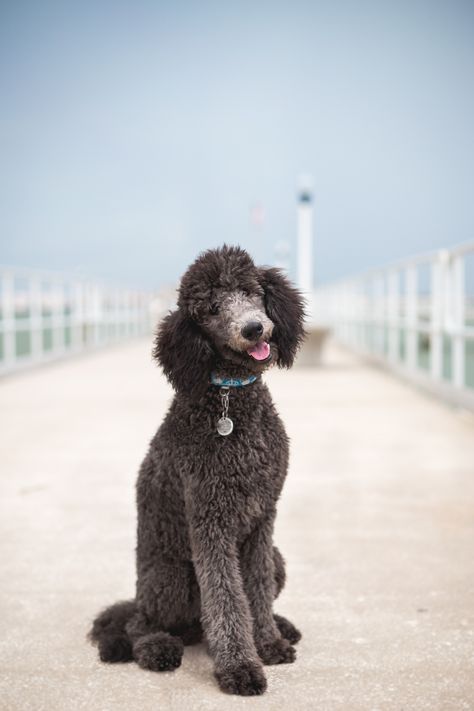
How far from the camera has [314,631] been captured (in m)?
2.85

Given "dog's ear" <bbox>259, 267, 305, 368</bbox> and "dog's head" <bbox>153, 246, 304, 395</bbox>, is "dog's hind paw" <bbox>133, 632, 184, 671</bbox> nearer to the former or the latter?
"dog's head" <bbox>153, 246, 304, 395</bbox>

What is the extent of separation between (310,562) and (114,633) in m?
1.16

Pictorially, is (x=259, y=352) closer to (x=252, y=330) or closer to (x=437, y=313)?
(x=252, y=330)

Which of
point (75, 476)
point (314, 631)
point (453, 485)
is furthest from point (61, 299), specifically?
point (314, 631)

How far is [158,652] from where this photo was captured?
99.9 inches

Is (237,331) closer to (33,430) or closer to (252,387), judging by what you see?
(252,387)

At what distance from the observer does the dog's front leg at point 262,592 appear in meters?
2.57

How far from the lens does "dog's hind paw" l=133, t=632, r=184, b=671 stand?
2.52 meters

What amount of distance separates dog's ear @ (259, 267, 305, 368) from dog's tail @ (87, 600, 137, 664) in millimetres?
944

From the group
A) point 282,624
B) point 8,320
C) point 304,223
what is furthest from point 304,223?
point 282,624

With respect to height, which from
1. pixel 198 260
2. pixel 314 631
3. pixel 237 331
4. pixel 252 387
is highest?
pixel 198 260

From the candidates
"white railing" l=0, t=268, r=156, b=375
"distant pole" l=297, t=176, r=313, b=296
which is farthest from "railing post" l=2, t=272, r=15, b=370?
"distant pole" l=297, t=176, r=313, b=296

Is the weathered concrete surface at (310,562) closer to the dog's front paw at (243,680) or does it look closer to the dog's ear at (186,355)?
the dog's front paw at (243,680)

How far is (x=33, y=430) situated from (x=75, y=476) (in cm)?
179
